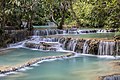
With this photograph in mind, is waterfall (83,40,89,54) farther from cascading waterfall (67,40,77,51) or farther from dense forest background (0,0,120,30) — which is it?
dense forest background (0,0,120,30)

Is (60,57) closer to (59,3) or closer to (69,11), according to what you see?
(59,3)

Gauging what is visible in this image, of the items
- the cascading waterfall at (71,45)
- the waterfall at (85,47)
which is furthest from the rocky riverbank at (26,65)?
the cascading waterfall at (71,45)

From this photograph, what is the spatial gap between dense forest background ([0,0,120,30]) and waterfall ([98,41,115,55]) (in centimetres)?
119

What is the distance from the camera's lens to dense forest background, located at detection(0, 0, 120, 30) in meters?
12.3

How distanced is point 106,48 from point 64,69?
16.4ft

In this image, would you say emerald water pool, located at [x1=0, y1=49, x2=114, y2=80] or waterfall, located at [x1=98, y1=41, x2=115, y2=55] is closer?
emerald water pool, located at [x1=0, y1=49, x2=114, y2=80]

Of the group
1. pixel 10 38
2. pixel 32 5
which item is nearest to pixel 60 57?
pixel 10 38

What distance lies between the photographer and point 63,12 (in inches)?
1146

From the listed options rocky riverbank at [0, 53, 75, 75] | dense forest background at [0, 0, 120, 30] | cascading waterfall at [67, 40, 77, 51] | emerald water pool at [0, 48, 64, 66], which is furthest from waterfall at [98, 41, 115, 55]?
emerald water pool at [0, 48, 64, 66]

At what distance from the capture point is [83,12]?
3294 cm

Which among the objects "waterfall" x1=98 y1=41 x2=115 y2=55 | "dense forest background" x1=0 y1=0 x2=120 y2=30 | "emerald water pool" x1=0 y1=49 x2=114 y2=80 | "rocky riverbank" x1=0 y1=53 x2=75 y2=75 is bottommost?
"emerald water pool" x1=0 y1=49 x2=114 y2=80

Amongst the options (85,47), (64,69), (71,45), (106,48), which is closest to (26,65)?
(64,69)

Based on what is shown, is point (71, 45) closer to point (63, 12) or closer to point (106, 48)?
point (106, 48)

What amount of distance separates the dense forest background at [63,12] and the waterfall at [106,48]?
1.19 metres
